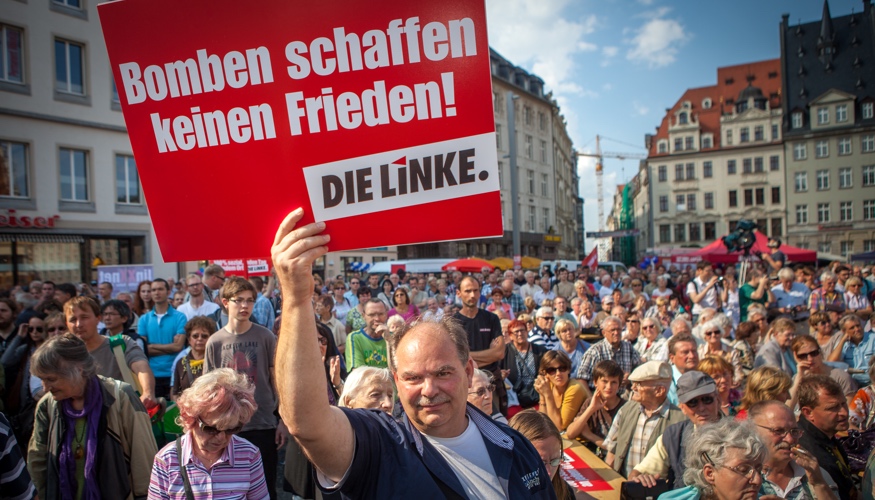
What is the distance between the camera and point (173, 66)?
2.08 meters

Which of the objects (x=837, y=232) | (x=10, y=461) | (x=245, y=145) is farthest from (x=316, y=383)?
(x=837, y=232)

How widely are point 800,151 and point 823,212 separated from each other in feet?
21.8

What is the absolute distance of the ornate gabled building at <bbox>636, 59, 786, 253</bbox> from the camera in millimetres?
60812

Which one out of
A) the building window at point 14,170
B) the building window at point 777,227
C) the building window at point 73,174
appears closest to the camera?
the building window at point 14,170

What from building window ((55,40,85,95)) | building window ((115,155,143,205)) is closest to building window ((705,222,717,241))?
building window ((115,155,143,205))

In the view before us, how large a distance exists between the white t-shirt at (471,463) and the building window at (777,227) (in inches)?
2679

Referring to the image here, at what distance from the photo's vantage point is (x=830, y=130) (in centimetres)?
5622

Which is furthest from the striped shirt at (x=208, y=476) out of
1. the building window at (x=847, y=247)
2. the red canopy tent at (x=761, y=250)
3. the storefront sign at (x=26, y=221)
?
the building window at (x=847, y=247)

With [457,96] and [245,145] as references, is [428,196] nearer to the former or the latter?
[457,96]

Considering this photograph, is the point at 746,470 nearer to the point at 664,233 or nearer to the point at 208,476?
the point at 208,476

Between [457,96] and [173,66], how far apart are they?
1054 millimetres

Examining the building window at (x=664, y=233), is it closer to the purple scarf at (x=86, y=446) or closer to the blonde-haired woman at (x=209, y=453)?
the blonde-haired woman at (x=209, y=453)

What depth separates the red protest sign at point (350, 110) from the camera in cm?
197

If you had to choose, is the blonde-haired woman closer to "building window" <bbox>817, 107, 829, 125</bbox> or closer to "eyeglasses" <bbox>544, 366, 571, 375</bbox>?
"eyeglasses" <bbox>544, 366, 571, 375</bbox>
